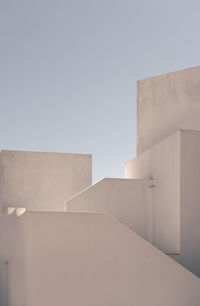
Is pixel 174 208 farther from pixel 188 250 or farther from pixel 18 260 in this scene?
pixel 18 260

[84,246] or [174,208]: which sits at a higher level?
[174,208]

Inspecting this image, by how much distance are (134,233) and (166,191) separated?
230 cm

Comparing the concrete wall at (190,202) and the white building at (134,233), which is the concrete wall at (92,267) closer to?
the white building at (134,233)

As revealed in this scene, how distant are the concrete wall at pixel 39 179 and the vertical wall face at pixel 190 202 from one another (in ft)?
22.0

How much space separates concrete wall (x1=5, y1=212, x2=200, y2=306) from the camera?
633cm

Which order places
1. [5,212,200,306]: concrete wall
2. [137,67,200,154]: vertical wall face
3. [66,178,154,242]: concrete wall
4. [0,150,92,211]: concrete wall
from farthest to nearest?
[0,150,92,211]: concrete wall
[137,67,200,154]: vertical wall face
[66,178,154,242]: concrete wall
[5,212,200,306]: concrete wall

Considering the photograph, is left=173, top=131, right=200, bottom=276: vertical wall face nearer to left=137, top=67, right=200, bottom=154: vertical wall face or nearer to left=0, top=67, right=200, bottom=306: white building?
left=0, top=67, right=200, bottom=306: white building

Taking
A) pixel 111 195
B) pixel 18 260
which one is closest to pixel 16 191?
pixel 111 195

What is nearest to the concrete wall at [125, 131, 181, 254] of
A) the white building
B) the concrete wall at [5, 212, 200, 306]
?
the white building

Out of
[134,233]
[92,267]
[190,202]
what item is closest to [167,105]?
→ [190,202]

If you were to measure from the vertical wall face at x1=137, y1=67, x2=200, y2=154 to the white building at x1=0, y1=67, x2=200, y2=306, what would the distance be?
0.11ft

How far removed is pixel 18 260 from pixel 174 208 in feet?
12.2

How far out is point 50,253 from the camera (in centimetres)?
641

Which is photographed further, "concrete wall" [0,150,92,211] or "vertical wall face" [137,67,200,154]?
"concrete wall" [0,150,92,211]
